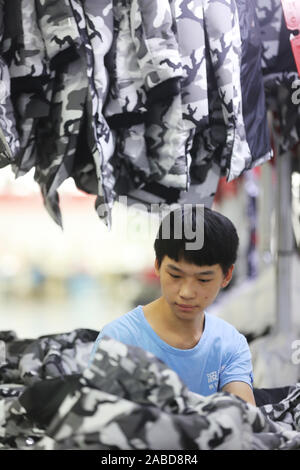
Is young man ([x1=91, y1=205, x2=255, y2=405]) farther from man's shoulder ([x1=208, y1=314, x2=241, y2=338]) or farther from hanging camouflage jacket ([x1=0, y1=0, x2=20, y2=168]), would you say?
hanging camouflage jacket ([x1=0, y1=0, x2=20, y2=168])

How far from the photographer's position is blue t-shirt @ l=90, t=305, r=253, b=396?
1022mm

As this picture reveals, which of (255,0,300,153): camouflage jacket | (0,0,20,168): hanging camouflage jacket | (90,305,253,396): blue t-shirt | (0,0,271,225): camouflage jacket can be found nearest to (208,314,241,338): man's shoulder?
(90,305,253,396): blue t-shirt

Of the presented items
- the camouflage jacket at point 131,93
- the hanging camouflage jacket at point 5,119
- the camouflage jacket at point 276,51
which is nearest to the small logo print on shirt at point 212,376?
the camouflage jacket at point 131,93

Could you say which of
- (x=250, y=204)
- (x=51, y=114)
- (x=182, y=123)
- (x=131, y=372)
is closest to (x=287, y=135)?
(x=182, y=123)

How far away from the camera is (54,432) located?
81 centimetres

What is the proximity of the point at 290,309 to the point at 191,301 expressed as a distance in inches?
47.3

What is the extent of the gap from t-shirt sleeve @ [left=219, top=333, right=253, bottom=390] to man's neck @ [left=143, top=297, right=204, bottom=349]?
0.21 feet

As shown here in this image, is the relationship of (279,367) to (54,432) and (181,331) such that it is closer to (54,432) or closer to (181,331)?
(181,331)

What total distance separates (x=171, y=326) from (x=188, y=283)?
0.11 metres

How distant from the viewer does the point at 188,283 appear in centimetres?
96

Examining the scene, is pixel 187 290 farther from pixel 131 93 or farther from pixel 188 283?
pixel 131 93

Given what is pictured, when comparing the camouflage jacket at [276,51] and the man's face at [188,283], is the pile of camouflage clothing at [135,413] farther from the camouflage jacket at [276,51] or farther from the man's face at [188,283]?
the camouflage jacket at [276,51]

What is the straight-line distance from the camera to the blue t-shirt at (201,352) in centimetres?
102

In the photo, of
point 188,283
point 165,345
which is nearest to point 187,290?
point 188,283
